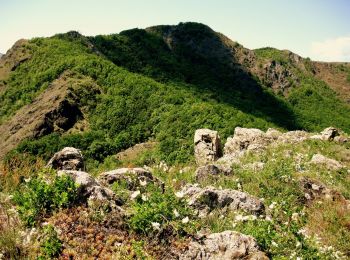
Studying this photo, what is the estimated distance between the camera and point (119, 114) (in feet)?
178

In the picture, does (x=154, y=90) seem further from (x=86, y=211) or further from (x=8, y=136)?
(x=86, y=211)

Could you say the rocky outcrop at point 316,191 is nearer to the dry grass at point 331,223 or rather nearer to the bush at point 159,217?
the dry grass at point 331,223

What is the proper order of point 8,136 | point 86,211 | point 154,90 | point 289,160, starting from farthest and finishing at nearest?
point 154,90 < point 8,136 < point 289,160 < point 86,211

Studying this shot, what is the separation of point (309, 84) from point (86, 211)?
102939 millimetres

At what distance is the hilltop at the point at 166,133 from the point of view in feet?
22.3

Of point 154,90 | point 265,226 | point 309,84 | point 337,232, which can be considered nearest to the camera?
point 265,226

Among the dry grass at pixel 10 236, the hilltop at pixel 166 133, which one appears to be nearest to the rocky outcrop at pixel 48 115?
the hilltop at pixel 166 133

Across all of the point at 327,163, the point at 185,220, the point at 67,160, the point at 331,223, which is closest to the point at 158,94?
the point at 327,163

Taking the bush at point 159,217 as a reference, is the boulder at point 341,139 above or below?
below

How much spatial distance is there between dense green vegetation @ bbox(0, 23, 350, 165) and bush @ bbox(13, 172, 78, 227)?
35571 mm

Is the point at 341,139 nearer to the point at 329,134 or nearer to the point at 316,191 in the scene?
the point at 329,134

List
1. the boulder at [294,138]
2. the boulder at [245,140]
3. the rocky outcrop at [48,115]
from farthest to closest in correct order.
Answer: the rocky outcrop at [48,115] → the boulder at [245,140] → the boulder at [294,138]

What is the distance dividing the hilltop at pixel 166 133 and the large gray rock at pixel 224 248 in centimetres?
5

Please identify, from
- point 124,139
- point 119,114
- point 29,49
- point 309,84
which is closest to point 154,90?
point 119,114
